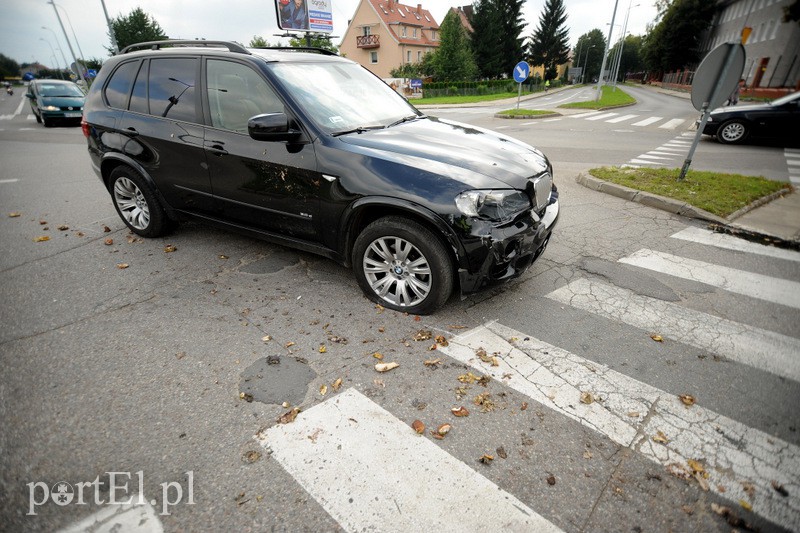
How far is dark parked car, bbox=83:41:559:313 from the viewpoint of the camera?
3000 mm

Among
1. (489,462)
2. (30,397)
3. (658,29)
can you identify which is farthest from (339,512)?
(658,29)

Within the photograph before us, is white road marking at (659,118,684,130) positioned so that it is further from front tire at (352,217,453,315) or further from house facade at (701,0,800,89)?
front tire at (352,217,453,315)

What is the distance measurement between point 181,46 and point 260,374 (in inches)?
152

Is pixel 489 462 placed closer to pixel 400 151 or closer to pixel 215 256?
pixel 400 151

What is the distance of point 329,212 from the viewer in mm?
3365

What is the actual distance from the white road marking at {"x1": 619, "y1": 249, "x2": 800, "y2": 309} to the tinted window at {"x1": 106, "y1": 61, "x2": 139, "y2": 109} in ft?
19.3

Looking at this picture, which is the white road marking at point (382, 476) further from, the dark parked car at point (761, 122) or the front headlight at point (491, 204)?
the dark parked car at point (761, 122)

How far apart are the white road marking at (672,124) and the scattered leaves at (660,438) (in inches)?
681

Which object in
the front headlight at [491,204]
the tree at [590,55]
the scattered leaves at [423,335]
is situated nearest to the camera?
the front headlight at [491,204]

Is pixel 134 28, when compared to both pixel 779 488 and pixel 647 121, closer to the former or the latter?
pixel 647 121

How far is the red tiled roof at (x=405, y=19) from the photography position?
53.5 metres

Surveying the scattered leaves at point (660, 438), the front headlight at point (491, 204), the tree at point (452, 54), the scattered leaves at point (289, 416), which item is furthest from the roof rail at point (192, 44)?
the tree at point (452, 54)

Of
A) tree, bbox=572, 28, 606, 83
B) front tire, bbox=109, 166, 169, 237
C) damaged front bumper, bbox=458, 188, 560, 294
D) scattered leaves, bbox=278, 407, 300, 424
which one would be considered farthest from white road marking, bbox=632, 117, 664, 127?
tree, bbox=572, 28, 606, 83

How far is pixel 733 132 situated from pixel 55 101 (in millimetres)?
25310
